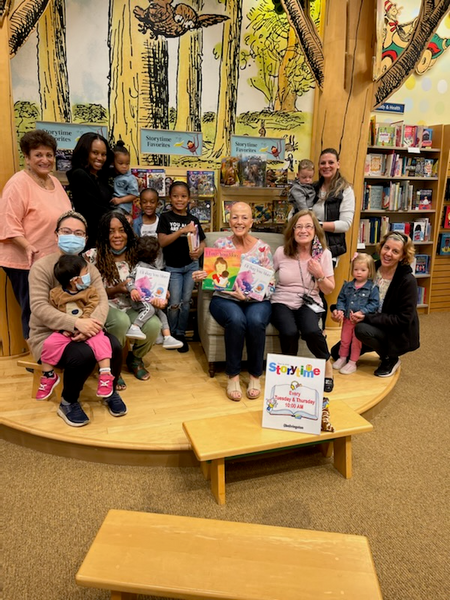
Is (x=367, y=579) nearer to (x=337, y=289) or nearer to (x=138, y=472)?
(x=138, y=472)

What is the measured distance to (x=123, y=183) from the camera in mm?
3797

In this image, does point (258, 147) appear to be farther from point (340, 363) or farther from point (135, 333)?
point (135, 333)

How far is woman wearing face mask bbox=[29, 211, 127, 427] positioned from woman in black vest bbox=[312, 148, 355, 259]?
208cm

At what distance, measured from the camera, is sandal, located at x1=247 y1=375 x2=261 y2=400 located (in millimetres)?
3088

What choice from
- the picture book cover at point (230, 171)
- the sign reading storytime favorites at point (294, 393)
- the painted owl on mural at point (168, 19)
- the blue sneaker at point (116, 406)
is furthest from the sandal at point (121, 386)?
the painted owl on mural at point (168, 19)

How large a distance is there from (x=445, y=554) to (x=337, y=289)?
280 centimetres

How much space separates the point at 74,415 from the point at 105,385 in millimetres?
266

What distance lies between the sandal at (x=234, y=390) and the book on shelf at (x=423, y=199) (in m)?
3.99

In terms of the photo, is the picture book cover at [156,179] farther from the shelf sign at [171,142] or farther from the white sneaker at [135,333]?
the white sneaker at [135,333]

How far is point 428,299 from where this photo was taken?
599cm

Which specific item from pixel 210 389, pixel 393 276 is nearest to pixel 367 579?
pixel 210 389

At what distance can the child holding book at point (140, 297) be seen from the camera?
3148 mm

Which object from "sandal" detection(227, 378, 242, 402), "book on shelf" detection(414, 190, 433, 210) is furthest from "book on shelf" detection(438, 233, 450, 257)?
"sandal" detection(227, 378, 242, 402)

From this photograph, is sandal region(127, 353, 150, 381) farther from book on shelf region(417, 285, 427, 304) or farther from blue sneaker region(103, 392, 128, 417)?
book on shelf region(417, 285, 427, 304)
